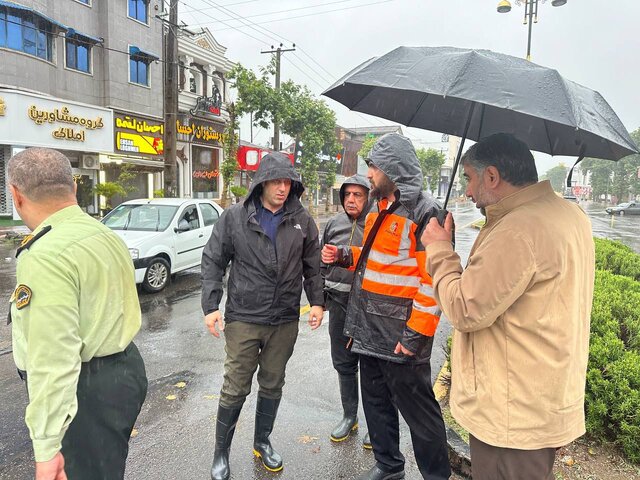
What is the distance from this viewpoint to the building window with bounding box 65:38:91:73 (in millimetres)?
17906

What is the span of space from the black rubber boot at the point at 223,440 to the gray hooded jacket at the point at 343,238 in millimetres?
1002

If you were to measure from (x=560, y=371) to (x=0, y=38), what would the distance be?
19.3 meters

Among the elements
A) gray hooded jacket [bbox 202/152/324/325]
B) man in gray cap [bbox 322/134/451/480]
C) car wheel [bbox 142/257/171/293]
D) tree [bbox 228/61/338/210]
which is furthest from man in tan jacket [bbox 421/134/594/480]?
tree [bbox 228/61/338/210]

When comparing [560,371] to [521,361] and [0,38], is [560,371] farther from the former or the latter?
[0,38]

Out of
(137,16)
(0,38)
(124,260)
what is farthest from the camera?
(137,16)

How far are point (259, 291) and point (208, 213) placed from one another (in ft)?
22.0

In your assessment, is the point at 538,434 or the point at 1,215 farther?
the point at 1,215

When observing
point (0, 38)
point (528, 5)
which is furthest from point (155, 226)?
point (0, 38)

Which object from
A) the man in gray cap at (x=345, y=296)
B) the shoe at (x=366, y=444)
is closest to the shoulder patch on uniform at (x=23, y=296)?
the man in gray cap at (x=345, y=296)

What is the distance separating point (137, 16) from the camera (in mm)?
20469

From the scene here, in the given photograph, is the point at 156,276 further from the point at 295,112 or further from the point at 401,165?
the point at 295,112

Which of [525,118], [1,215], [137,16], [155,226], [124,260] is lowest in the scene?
[1,215]

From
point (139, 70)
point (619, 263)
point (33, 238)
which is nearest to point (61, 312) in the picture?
point (33, 238)

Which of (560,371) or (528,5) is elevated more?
(528,5)
